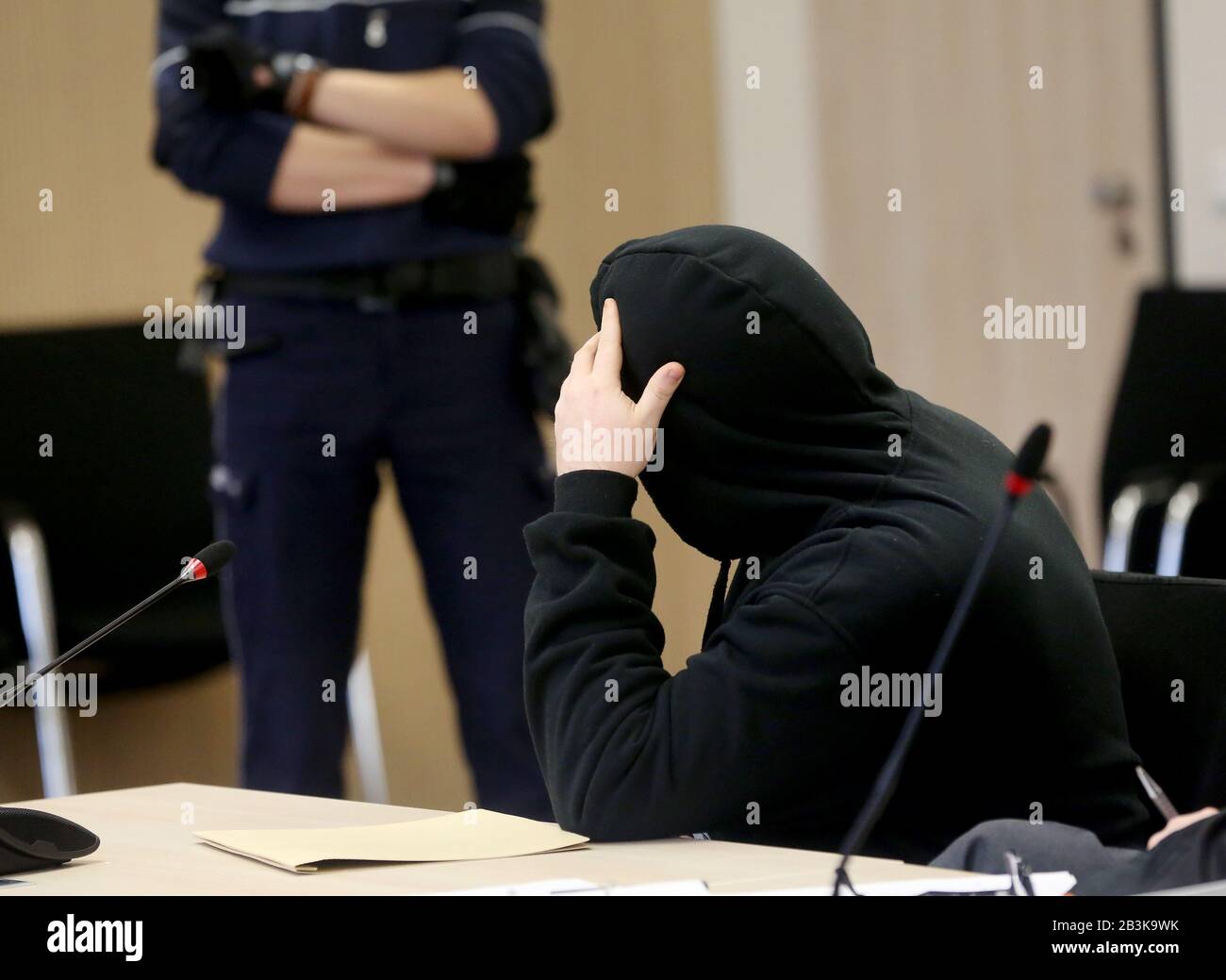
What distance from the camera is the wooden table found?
1.17 metres

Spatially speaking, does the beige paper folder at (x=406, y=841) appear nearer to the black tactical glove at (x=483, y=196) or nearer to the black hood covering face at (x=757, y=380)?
the black hood covering face at (x=757, y=380)

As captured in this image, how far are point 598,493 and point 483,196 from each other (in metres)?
1.16

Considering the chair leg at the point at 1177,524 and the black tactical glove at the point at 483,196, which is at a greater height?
the black tactical glove at the point at 483,196

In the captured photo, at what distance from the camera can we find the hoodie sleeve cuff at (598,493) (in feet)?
4.83

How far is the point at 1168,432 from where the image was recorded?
3.25 meters

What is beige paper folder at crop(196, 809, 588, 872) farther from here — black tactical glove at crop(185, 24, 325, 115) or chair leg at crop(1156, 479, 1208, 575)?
chair leg at crop(1156, 479, 1208, 575)

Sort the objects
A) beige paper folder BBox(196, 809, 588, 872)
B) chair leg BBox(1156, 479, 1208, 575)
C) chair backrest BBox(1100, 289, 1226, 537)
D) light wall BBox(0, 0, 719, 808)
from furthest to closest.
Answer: light wall BBox(0, 0, 719, 808) → chair backrest BBox(1100, 289, 1226, 537) → chair leg BBox(1156, 479, 1208, 575) → beige paper folder BBox(196, 809, 588, 872)

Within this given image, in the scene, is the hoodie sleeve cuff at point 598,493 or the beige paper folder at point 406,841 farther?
the hoodie sleeve cuff at point 598,493

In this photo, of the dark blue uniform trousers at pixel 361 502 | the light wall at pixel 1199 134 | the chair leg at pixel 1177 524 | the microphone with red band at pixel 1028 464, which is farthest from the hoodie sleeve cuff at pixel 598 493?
the light wall at pixel 1199 134

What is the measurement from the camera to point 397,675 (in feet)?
13.4

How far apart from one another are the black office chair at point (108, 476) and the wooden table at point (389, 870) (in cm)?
183

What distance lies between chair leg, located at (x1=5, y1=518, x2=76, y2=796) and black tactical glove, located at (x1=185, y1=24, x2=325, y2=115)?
971 millimetres

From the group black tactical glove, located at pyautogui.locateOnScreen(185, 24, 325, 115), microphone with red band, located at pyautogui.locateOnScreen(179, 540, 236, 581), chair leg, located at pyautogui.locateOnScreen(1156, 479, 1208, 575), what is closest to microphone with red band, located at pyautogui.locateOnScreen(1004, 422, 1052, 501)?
microphone with red band, located at pyautogui.locateOnScreen(179, 540, 236, 581)
